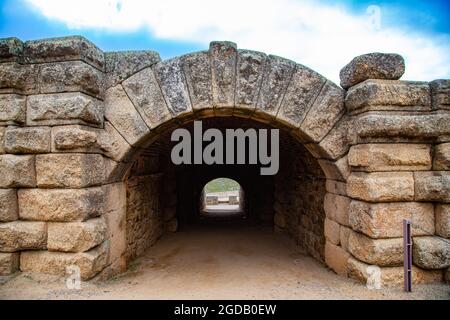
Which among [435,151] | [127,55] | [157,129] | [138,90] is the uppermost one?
[127,55]

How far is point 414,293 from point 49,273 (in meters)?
3.41

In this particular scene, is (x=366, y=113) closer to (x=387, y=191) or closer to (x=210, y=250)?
(x=387, y=191)

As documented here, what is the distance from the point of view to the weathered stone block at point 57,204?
2691 millimetres

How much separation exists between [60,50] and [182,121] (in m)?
1.37

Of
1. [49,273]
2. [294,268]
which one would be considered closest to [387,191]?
[294,268]

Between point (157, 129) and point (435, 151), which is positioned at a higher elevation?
point (157, 129)

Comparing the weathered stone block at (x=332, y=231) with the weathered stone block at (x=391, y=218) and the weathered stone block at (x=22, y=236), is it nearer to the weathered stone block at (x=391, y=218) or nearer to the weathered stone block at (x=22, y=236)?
the weathered stone block at (x=391, y=218)

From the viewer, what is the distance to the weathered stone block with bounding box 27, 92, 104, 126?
271 cm

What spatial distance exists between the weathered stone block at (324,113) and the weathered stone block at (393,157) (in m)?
0.41

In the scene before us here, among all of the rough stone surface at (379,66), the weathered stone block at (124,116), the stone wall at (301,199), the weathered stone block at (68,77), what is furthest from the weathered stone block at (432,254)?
the weathered stone block at (68,77)

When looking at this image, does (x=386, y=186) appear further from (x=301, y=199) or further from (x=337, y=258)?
(x=301, y=199)

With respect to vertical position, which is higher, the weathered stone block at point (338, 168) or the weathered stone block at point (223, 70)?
the weathered stone block at point (223, 70)

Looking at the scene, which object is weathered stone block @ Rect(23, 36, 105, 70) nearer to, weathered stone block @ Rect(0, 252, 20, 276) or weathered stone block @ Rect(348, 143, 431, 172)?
weathered stone block @ Rect(0, 252, 20, 276)

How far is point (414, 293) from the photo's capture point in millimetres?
2621
